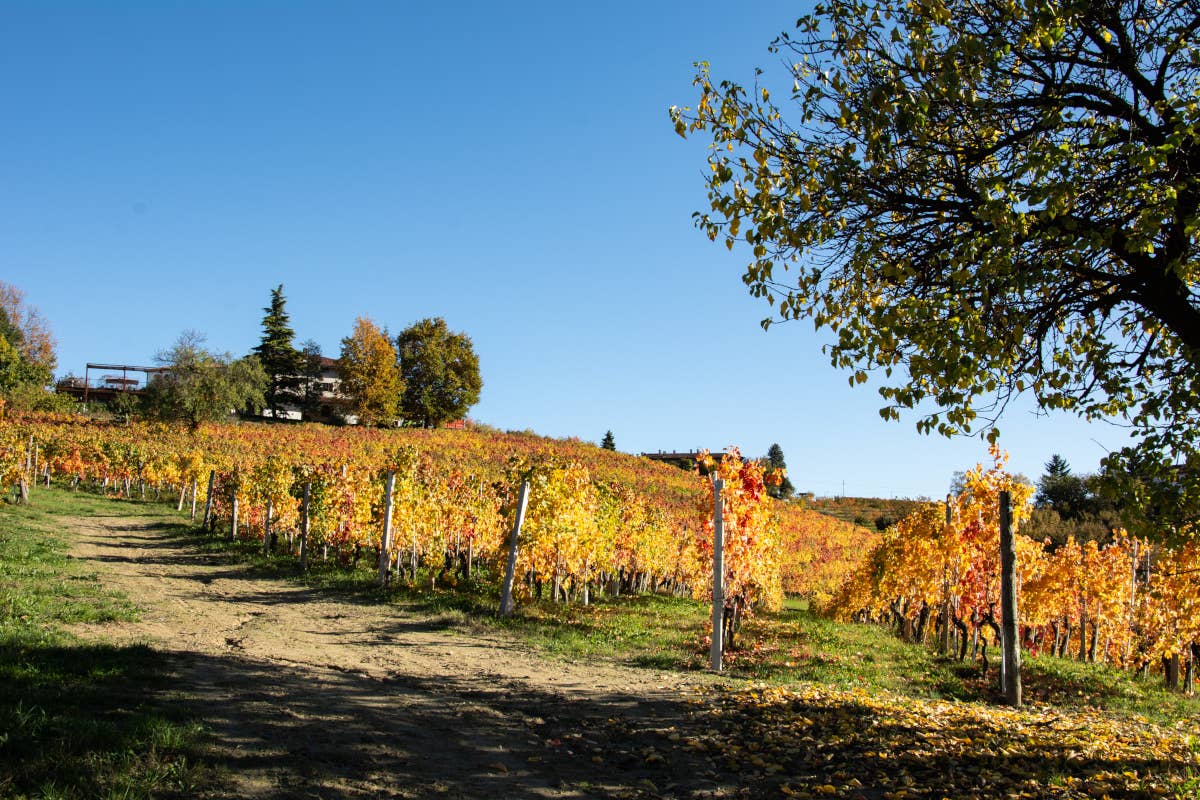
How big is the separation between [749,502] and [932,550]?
20.5ft

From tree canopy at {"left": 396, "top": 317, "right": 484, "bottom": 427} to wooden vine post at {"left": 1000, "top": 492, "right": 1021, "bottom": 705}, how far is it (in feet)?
206

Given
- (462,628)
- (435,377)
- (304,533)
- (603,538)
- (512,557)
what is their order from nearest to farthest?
(462,628), (512,557), (603,538), (304,533), (435,377)

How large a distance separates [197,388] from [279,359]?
51.4 feet

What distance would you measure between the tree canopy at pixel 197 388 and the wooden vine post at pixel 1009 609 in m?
60.0

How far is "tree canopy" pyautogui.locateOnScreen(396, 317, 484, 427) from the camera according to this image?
71500 mm

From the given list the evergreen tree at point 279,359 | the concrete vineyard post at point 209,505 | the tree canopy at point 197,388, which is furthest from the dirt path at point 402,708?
the evergreen tree at point 279,359

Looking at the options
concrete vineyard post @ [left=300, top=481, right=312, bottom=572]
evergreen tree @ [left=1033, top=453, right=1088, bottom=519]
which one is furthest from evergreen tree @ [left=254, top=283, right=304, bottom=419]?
evergreen tree @ [left=1033, top=453, right=1088, bottom=519]

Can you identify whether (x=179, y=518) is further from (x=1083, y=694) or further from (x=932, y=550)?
(x=1083, y=694)

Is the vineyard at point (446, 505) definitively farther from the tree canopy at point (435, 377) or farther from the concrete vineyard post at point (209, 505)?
the tree canopy at point (435, 377)

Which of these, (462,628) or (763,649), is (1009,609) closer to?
(763,649)

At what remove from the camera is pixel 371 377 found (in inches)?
2677

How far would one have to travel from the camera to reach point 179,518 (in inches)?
1576

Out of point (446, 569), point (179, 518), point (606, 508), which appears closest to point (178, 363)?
point (179, 518)

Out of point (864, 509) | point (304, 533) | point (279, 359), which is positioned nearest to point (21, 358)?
point (279, 359)
